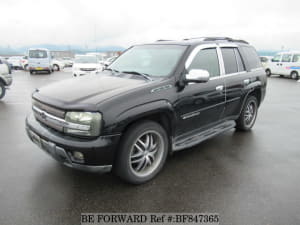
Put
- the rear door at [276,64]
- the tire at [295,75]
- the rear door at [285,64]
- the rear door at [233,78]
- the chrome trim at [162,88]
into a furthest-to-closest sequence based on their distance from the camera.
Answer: the rear door at [276,64]
the rear door at [285,64]
the tire at [295,75]
the rear door at [233,78]
the chrome trim at [162,88]

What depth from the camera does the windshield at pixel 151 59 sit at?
348 cm

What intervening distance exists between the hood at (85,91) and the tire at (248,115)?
2.70 metres

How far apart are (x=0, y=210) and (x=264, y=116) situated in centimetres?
649

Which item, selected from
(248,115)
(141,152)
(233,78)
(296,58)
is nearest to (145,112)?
(141,152)

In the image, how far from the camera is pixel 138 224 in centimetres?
242

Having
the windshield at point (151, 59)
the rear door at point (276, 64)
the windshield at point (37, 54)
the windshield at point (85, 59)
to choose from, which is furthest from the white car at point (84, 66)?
the rear door at point (276, 64)

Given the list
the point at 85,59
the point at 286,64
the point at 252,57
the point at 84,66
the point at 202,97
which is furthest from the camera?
the point at 286,64

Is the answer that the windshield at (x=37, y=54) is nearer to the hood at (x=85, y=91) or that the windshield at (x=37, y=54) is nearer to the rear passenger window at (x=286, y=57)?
the hood at (x=85, y=91)

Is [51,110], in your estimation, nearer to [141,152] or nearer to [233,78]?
[141,152]

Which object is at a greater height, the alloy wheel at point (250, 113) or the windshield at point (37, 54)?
the windshield at point (37, 54)

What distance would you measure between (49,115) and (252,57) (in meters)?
4.32

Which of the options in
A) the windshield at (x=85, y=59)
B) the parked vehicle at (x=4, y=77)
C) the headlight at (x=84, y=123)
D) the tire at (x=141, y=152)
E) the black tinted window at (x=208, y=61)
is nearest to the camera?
the headlight at (x=84, y=123)

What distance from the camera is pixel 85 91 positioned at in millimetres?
2945

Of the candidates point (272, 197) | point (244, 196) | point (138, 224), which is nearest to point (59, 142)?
point (138, 224)
